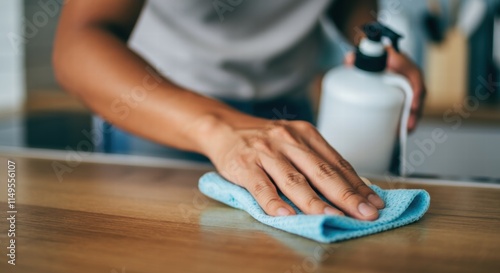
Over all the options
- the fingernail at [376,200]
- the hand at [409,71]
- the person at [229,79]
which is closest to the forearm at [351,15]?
the person at [229,79]

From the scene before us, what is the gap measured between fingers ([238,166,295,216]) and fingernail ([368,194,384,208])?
3.2 inches

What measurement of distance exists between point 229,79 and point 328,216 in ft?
1.87

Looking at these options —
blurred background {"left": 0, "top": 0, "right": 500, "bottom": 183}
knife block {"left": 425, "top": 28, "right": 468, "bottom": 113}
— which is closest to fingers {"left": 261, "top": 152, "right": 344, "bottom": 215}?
blurred background {"left": 0, "top": 0, "right": 500, "bottom": 183}

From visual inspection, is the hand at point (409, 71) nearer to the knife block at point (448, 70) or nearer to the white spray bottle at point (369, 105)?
the white spray bottle at point (369, 105)

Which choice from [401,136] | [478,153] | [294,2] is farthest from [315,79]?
[478,153]

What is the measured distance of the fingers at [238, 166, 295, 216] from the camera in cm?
59

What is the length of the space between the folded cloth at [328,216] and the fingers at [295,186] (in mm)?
13

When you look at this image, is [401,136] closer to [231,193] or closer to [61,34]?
[231,193]

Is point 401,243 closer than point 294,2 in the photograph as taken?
Yes

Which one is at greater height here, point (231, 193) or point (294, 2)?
point (294, 2)

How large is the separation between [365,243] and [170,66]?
0.64 metres

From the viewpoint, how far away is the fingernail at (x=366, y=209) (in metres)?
0.57

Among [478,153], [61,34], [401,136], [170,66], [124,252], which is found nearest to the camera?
[124,252]

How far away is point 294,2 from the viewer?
1.10m
